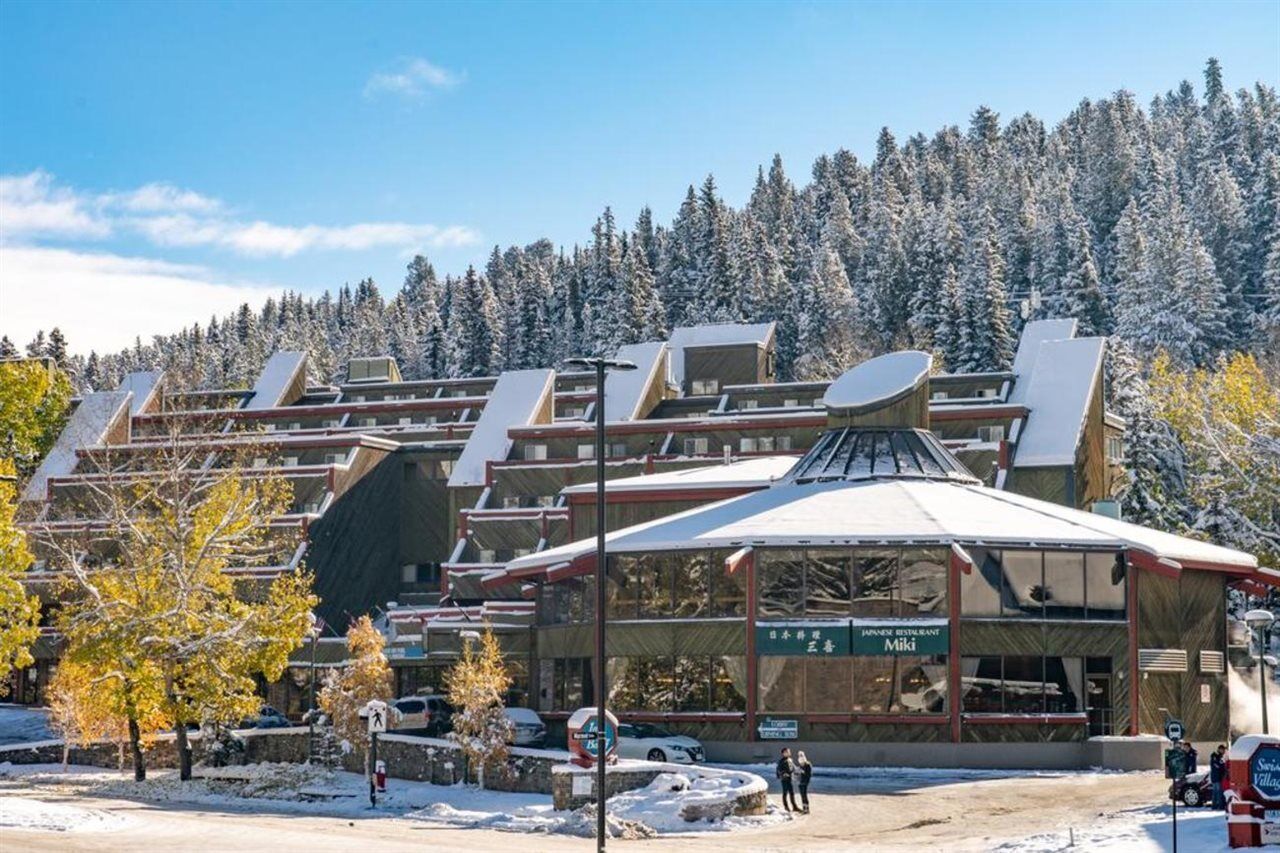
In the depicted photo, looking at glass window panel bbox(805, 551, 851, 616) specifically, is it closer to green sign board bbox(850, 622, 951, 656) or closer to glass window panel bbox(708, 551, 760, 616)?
green sign board bbox(850, 622, 951, 656)

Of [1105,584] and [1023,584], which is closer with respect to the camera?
[1023,584]

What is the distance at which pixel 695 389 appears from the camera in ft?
443

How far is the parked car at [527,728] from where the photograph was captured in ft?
232

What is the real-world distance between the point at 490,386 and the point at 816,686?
73429 mm

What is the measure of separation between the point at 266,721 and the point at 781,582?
2634cm

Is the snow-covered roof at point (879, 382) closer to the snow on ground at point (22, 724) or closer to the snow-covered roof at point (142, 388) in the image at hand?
the snow on ground at point (22, 724)

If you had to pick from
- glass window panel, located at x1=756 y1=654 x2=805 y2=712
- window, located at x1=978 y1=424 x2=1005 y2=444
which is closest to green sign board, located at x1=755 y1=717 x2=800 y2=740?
glass window panel, located at x1=756 y1=654 x2=805 y2=712

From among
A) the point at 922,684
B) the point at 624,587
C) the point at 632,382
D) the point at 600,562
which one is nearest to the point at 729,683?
the point at 624,587

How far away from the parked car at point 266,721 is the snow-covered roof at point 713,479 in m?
17.2

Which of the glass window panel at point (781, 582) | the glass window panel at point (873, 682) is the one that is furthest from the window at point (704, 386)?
the glass window panel at point (873, 682)

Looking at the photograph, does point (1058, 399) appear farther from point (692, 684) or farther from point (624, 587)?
point (692, 684)

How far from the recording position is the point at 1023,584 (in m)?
67.0

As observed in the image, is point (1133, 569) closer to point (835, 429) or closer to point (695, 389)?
point (835, 429)

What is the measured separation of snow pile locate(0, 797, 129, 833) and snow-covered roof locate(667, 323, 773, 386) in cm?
9061
